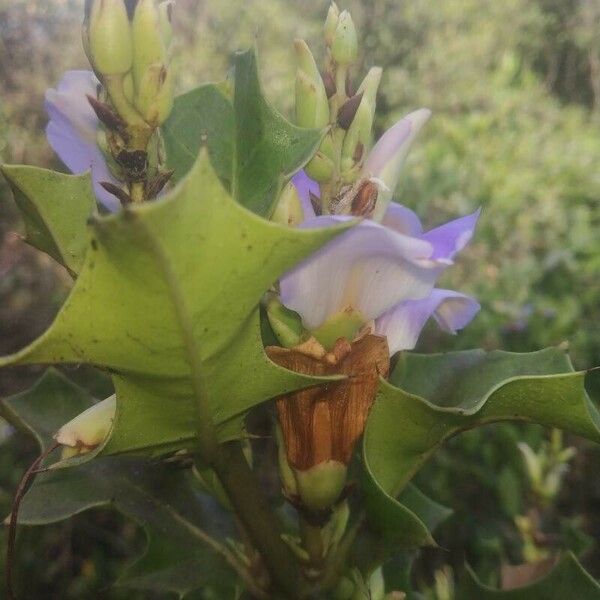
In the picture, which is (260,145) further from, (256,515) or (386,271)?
(256,515)

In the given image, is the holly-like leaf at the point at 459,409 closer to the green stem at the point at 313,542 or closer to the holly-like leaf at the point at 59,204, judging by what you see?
the green stem at the point at 313,542

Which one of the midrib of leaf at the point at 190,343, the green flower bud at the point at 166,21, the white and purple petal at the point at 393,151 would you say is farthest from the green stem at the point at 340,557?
the green flower bud at the point at 166,21

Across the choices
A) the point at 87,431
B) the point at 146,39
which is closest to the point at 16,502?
the point at 87,431

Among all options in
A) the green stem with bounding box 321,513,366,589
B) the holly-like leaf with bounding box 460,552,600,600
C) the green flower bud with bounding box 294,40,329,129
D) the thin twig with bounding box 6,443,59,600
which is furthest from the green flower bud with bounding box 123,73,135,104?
the holly-like leaf with bounding box 460,552,600,600

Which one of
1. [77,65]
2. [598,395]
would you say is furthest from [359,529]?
[77,65]

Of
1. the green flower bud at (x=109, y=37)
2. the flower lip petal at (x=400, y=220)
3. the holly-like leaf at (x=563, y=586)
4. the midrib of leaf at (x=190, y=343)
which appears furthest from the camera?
the holly-like leaf at (x=563, y=586)

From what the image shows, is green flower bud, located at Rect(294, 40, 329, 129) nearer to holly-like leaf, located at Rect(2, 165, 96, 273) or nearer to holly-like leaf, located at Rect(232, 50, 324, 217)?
holly-like leaf, located at Rect(232, 50, 324, 217)
